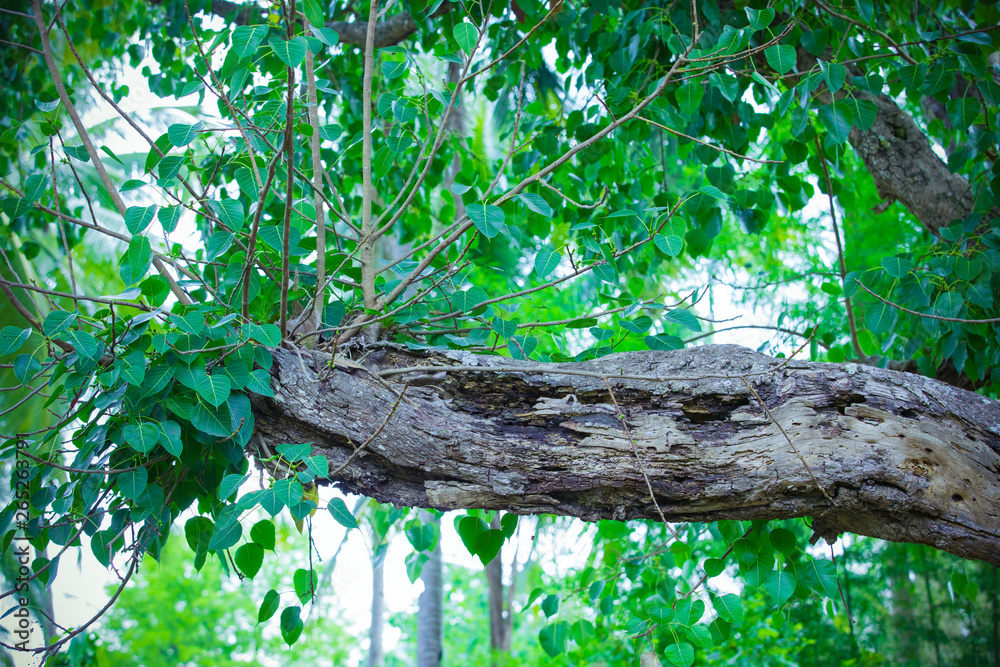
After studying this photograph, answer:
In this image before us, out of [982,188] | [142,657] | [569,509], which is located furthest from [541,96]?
[142,657]

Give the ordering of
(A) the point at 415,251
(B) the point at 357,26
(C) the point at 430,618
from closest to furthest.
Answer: (A) the point at 415,251 < (B) the point at 357,26 < (C) the point at 430,618

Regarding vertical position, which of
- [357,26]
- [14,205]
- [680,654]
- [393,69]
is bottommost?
[680,654]

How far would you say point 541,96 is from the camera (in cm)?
234

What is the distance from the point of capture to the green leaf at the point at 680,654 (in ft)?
4.81

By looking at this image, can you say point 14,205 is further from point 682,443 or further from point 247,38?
point 682,443

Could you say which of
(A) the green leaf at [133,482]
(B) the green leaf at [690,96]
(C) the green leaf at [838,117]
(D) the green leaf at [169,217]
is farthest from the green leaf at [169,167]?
(C) the green leaf at [838,117]

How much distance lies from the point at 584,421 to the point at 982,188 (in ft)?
4.83

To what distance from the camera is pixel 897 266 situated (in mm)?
1643

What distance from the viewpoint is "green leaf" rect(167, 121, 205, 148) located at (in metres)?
1.25

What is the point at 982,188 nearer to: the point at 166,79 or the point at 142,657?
the point at 166,79

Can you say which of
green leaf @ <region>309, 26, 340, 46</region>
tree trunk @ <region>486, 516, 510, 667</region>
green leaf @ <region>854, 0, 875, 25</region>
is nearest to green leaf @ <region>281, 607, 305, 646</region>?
green leaf @ <region>309, 26, 340, 46</region>

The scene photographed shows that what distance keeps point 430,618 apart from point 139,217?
5.60 m

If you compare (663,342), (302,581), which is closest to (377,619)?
(302,581)

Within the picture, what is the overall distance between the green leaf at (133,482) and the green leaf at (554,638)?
1200 mm
